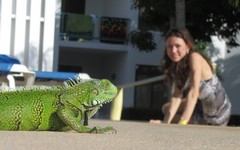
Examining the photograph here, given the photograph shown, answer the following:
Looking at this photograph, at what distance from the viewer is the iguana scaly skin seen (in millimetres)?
3431

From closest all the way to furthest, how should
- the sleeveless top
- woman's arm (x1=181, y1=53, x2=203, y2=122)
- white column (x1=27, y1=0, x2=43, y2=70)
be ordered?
woman's arm (x1=181, y1=53, x2=203, y2=122), the sleeveless top, white column (x1=27, y1=0, x2=43, y2=70)

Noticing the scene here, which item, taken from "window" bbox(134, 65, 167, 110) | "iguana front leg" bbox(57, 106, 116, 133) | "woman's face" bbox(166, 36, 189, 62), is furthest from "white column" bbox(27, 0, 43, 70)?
"window" bbox(134, 65, 167, 110)

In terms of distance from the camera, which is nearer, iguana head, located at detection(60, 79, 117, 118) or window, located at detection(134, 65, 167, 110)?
iguana head, located at detection(60, 79, 117, 118)

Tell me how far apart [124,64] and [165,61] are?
15.6m

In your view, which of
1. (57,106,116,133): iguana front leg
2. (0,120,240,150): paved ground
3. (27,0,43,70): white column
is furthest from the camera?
Result: (27,0,43,70): white column

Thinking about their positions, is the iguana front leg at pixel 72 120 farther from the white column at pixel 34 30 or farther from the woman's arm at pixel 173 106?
the white column at pixel 34 30

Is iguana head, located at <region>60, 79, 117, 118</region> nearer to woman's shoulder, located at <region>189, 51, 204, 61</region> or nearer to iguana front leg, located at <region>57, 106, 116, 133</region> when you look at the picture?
iguana front leg, located at <region>57, 106, 116, 133</region>

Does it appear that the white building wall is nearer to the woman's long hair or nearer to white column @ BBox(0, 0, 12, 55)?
white column @ BBox(0, 0, 12, 55)

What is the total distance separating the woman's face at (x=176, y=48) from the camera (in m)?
6.39

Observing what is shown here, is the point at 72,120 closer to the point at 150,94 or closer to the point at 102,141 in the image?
the point at 102,141

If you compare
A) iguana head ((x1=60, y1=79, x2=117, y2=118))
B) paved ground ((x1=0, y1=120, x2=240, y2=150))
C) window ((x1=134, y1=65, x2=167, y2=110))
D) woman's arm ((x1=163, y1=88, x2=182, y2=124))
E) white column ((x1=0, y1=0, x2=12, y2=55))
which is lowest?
window ((x1=134, y1=65, x2=167, y2=110))

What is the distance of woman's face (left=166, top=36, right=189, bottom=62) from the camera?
6.39 meters

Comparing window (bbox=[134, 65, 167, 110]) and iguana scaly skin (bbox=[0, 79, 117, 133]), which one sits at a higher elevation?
iguana scaly skin (bbox=[0, 79, 117, 133])

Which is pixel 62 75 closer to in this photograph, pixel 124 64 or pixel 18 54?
pixel 18 54
